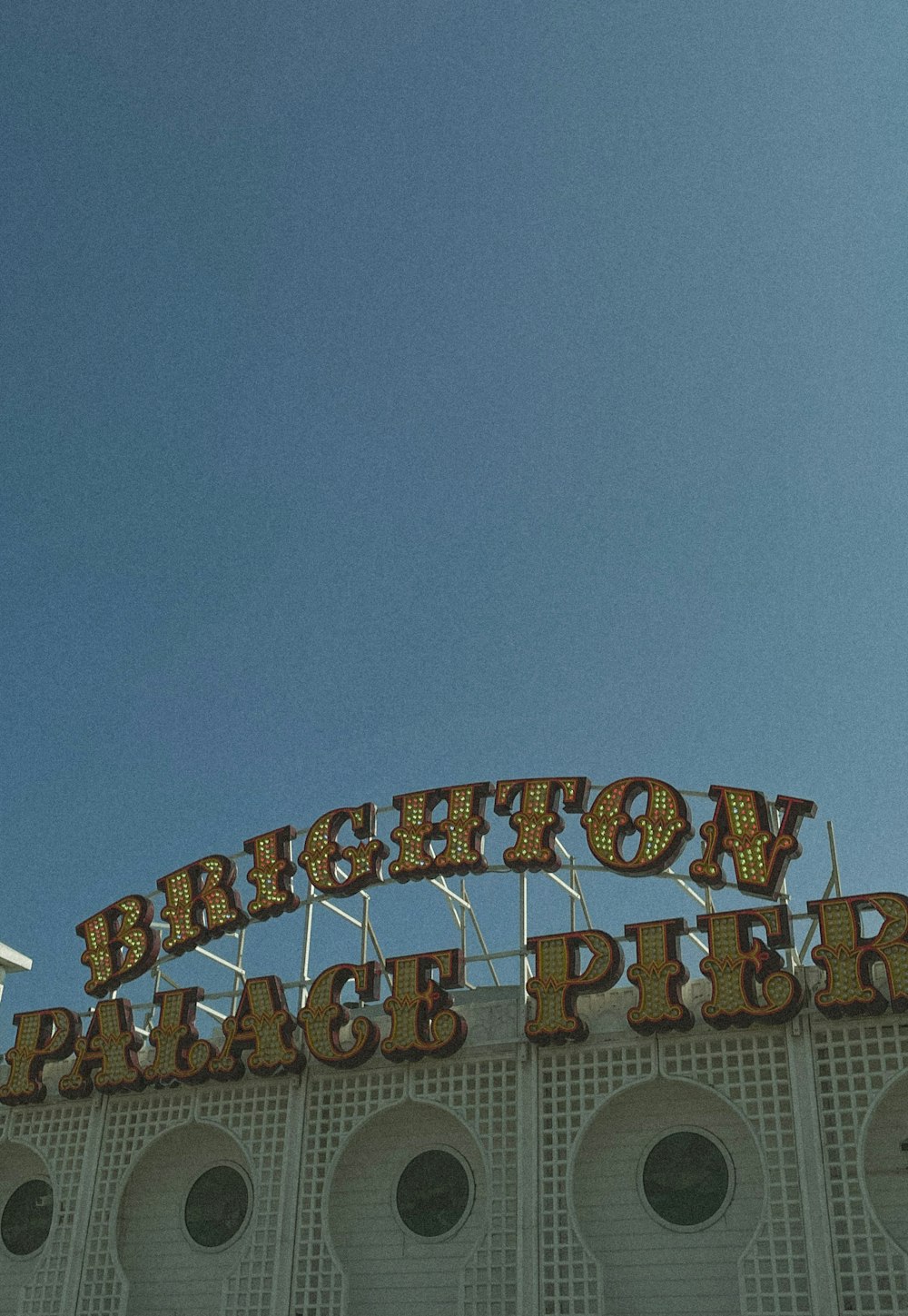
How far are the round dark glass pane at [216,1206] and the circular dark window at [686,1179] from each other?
8375mm

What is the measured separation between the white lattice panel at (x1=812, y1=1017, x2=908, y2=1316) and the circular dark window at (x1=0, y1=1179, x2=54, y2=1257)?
15.9m

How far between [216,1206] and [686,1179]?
380 inches

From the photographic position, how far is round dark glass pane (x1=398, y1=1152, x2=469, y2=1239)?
23125 millimetres

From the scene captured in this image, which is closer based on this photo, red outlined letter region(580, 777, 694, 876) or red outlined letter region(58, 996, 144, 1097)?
red outlined letter region(580, 777, 694, 876)

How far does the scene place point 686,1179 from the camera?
21.7m

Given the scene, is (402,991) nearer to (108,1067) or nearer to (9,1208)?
(108,1067)

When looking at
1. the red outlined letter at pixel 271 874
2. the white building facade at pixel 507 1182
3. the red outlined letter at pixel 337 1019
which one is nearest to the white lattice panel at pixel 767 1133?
the white building facade at pixel 507 1182

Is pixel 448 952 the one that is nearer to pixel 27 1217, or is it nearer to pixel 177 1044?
pixel 177 1044

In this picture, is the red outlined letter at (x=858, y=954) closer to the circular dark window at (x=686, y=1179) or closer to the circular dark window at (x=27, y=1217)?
the circular dark window at (x=686, y=1179)

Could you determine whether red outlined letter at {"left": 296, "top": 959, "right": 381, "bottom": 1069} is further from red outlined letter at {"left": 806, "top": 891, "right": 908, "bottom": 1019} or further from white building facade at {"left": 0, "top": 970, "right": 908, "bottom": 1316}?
red outlined letter at {"left": 806, "top": 891, "right": 908, "bottom": 1019}

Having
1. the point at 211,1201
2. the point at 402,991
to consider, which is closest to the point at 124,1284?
the point at 211,1201

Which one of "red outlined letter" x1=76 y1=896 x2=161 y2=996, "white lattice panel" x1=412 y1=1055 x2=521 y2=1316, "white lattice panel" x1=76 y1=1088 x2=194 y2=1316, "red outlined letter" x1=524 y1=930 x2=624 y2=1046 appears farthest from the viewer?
"red outlined letter" x1=76 y1=896 x2=161 y2=996

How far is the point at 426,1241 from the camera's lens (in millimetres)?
23000

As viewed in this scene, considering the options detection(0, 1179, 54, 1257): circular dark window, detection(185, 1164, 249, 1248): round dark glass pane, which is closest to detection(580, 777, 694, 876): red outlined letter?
detection(185, 1164, 249, 1248): round dark glass pane
